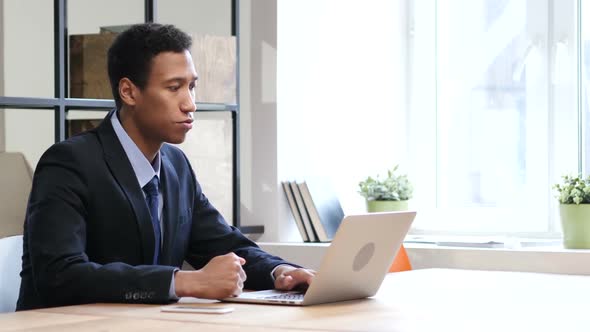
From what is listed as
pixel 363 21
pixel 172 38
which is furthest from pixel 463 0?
pixel 172 38

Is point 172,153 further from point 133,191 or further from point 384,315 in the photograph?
point 384,315

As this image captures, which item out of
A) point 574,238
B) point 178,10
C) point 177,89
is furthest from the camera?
point 178,10

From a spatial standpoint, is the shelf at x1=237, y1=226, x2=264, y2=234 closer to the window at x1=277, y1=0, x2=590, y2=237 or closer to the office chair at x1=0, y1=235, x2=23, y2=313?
the window at x1=277, y1=0, x2=590, y2=237

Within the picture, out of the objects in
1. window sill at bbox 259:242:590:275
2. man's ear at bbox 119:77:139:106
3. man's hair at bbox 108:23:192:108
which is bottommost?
window sill at bbox 259:242:590:275

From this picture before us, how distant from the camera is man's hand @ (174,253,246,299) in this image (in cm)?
207

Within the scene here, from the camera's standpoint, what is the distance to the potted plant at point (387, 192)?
436 cm

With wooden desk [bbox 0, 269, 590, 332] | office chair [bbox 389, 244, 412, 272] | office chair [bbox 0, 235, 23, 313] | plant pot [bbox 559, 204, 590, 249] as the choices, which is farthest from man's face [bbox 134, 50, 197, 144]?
plant pot [bbox 559, 204, 590, 249]

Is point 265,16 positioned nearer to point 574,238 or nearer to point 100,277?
point 574,238

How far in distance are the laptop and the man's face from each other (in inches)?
19.3

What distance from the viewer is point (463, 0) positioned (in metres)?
4.68

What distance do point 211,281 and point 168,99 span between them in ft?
2.01

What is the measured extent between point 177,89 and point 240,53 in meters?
1.74

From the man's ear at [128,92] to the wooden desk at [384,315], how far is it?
66 centimetres

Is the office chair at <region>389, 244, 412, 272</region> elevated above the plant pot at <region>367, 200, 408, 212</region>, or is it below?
below
